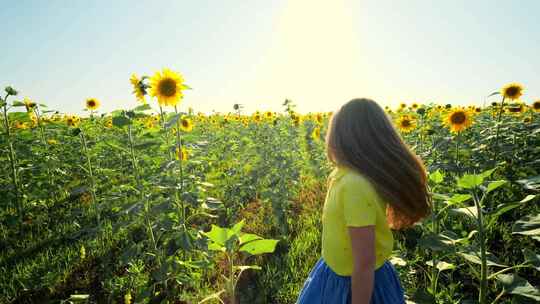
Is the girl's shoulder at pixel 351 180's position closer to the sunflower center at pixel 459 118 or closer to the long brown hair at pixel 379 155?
the long brown hair at pixel 379 155

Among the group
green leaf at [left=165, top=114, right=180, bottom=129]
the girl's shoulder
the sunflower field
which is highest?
green leaf at [left=165, top=114, right=180, bottom=129]

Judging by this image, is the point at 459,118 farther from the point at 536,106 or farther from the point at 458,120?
the point at 536,106

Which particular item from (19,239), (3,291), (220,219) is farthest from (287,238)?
(19,239)

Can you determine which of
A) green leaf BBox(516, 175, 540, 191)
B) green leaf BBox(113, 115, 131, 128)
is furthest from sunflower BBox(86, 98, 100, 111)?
green leaf BBox(516, 175, 540, 191)

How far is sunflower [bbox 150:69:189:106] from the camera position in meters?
A: 3.25

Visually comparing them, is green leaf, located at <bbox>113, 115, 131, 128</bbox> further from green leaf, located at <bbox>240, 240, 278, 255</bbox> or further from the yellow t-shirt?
the yellow t-shirt

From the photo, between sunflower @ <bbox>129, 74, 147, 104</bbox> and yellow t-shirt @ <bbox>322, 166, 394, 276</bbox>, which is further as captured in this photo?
sunflower @ <bbox>129, 74, 147, 104</bbox>

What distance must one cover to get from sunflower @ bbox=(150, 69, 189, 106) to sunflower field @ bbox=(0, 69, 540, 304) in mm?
13

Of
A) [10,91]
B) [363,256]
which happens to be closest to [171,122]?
[363,256]

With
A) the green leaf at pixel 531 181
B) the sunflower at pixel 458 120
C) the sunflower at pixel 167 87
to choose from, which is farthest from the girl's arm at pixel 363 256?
the sunflower at pixel 458 120

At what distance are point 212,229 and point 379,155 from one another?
0.90m

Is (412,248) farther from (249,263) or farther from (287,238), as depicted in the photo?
(249,263)

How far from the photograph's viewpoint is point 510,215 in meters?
4.07

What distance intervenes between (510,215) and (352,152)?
145 inches
